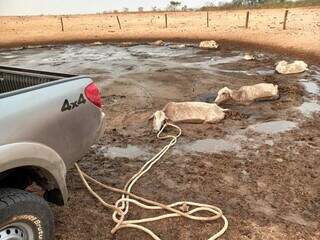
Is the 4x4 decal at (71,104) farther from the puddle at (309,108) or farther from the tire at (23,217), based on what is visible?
the puddle at (309,108)

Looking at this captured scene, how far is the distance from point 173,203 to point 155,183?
1.97 feet

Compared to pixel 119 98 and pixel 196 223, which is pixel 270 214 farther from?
pixel 119 98

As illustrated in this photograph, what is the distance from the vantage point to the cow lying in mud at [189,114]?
7383 mm

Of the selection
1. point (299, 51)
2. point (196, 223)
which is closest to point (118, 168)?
point (196, 223)

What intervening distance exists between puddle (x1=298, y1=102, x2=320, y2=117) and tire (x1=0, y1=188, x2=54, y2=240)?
592 centimetres

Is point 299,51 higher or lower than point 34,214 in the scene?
lower

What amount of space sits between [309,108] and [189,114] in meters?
2.53

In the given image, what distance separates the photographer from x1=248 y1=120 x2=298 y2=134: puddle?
7037 millimetres

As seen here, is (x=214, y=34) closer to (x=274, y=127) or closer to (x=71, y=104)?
(x=274, y=127)

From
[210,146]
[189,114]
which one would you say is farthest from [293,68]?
[210,146]

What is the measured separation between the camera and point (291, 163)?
5.62 meters

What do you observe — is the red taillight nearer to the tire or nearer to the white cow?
the tire

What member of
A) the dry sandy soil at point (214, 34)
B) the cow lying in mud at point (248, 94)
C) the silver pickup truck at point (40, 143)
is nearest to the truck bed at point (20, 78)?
the silver pickup truck at point (40, 143)

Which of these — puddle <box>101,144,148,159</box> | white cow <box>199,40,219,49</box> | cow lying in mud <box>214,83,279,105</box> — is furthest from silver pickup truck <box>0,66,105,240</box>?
white cow <box>199,40,219,49</box>
